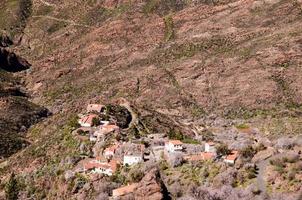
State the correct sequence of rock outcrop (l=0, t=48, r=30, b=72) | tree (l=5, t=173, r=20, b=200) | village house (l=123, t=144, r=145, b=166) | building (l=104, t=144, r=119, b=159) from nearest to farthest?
village house (l=123, t=144, r=145, b=166)
building (l=104, t=144, r=119, b=159)
tree (l=5, t=173, r=20, b=200)
rock outcrop (l=0, t=48, r=30, b=72)

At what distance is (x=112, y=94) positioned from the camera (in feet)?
458

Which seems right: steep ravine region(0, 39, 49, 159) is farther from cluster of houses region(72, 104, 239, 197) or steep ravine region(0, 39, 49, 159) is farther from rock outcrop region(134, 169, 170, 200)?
rock outcrop region(134, 169, 170, 200)

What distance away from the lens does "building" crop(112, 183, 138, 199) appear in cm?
4142

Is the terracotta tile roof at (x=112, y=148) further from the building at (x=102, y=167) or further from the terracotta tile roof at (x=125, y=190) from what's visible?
the terracotta tile roof at (x=125, y=190)

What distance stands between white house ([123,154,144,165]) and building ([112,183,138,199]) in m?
7.71

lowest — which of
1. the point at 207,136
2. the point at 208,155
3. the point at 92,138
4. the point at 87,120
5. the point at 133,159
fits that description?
the point at 208,155

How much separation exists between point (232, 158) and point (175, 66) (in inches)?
4141

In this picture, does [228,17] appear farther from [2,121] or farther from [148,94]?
[2,121]

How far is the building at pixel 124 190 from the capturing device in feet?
136

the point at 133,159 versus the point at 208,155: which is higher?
the point at 133,159

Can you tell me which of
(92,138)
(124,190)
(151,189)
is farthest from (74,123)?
(151,189)

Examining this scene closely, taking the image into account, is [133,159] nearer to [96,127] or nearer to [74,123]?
[96,127]

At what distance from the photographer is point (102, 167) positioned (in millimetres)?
51750

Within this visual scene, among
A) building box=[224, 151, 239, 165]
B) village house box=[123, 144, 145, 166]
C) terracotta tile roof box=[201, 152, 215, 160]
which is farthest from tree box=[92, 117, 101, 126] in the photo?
building box=[224, 151, 239, 165]
